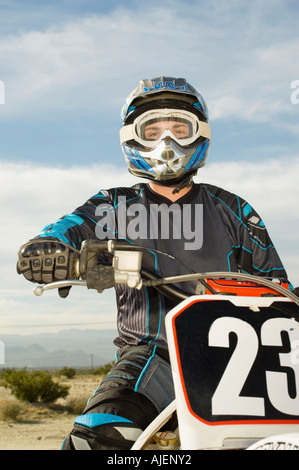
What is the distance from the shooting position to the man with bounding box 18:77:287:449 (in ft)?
10.2

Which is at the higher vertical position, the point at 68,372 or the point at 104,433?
the point at 104,433

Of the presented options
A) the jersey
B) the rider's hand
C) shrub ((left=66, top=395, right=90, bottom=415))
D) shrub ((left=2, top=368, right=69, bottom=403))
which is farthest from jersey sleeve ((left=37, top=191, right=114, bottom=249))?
shrub ((left=2, top=368, right=69, bottom=403))

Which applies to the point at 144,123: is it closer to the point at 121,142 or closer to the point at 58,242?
the point at 121,142

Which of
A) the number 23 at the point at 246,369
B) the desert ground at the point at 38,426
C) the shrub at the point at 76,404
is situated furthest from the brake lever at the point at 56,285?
the shrub at the point at 76,404

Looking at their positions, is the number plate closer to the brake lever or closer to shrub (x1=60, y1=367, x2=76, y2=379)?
the brake lever

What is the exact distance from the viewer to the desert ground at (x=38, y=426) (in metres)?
11.3

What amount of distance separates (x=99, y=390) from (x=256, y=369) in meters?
0.84

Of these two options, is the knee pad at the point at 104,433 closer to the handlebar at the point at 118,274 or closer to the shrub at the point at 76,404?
the handlebar at the point at 118,274

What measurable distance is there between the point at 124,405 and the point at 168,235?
128 cm

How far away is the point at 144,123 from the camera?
3547 mm

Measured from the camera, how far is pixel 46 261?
2.19m

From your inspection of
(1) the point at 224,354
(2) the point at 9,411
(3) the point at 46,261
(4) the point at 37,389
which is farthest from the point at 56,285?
(4) the point at 37,389

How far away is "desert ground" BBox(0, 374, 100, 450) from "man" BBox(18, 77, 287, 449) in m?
8.16

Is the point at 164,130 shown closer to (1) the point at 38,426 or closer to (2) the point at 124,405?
(2) the point at 124,405
